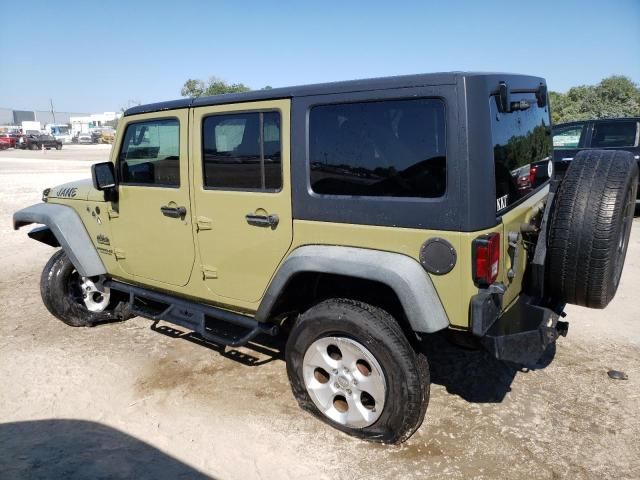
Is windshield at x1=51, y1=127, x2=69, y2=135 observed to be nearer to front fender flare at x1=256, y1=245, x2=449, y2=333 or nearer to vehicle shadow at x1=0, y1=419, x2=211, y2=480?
vehicle shadow at x1=0, y1=419, x2=211, y2=480

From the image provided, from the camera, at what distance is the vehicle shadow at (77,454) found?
8.63 ft

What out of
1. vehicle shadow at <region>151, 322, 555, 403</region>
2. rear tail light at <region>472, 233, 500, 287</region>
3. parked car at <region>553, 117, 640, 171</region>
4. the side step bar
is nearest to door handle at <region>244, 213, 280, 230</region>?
the side step bar

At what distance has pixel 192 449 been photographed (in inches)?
112

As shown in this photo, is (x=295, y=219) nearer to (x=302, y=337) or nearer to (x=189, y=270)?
(x=302, y=337)

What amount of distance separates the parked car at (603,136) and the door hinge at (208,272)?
701cm

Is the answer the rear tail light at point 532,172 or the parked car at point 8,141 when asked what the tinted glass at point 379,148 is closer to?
the rear tail light at point 532,172

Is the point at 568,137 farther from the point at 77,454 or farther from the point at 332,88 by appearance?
the point at 77,454

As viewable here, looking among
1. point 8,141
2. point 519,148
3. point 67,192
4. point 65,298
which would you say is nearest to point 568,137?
point 519,148

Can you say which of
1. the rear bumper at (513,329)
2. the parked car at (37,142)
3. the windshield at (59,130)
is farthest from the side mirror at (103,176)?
the windshield at (59,130)

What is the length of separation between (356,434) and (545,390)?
4.68ft

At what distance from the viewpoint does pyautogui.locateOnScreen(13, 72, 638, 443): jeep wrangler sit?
2410 millimetres

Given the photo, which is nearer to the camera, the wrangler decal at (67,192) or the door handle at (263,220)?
the door handle at (263,220)

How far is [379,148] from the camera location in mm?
2582

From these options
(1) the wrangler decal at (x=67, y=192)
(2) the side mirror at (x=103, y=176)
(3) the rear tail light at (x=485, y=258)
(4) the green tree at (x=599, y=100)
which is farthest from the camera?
(4) the green tree at (x=599, y=100)
